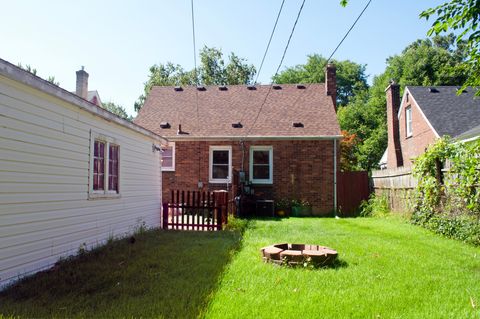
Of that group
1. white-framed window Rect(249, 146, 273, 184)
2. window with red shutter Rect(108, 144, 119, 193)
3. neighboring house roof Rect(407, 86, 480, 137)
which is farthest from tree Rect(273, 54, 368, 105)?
window with red shutter Rect(108, 144, 119, 193)

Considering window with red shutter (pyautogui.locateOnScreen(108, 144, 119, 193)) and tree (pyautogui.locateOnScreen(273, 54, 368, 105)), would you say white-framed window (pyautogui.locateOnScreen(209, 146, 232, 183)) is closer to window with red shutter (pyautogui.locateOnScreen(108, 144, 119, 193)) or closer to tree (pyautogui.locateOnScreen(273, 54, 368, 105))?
window with red shutter (pyautogui.locateOnScreen(108, 144, 119, 193))

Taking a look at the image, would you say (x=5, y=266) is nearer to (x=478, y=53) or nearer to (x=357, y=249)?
(x=357, y=249)

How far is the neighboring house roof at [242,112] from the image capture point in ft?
58.7

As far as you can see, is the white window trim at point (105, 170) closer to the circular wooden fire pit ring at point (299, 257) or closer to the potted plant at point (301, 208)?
the circular wooden fire pit ring at point (299, 257)

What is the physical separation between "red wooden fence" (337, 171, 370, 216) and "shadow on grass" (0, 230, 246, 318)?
1005 centimetres

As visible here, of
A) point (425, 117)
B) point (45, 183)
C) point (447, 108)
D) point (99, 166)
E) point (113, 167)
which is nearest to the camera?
point (45, 183)

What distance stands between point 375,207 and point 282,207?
11.9 feet

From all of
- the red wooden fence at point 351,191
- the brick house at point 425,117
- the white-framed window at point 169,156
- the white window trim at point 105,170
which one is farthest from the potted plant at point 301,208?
the white window trim at point 105,170

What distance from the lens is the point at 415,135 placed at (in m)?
21.1

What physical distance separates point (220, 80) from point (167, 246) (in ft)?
108

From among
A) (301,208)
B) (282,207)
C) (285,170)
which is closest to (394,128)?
(285,170)

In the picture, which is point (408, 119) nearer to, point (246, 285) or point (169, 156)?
point (169, 156)

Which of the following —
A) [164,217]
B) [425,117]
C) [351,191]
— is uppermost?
[425,117]

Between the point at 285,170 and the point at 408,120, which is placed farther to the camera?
the point at 408,120
